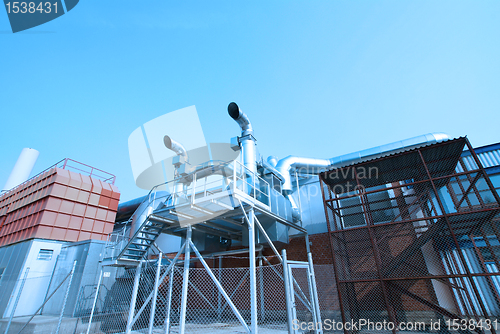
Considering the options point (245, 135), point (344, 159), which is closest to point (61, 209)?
point (245, 135)

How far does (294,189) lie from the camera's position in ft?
38.2

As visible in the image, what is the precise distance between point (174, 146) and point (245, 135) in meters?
3.28

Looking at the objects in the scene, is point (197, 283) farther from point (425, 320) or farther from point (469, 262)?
point (469, 262)

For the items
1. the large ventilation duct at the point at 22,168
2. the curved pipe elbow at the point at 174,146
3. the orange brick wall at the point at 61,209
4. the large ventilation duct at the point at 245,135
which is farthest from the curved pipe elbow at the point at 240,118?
the large ventilation duct at the point at 22,168

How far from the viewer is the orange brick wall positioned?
528 inches

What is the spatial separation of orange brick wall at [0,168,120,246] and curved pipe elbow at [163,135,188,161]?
7.71 meters

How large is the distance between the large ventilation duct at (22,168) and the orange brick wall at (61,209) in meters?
8.33

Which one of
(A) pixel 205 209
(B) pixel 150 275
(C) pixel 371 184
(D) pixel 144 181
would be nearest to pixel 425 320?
(C) pixel 371 184

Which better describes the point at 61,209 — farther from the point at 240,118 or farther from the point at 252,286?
the point at 252,286

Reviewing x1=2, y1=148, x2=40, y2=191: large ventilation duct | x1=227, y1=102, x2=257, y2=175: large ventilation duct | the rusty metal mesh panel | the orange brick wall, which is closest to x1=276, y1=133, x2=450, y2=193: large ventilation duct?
x1=227, y1=102, x2=257, y2=175: large ventilation duct

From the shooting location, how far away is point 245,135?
1032 cm

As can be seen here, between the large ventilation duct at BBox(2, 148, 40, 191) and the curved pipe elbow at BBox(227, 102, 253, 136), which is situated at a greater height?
the large ventilation duct at BBox(2, 148, 40, 191)

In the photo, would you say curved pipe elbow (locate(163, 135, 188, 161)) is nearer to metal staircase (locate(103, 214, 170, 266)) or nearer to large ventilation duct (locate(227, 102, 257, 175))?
large ventilation duct (locate(227, 102, 257, 175))

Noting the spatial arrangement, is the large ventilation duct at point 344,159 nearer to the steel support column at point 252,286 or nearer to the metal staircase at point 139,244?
the steel support column at point 252,286
